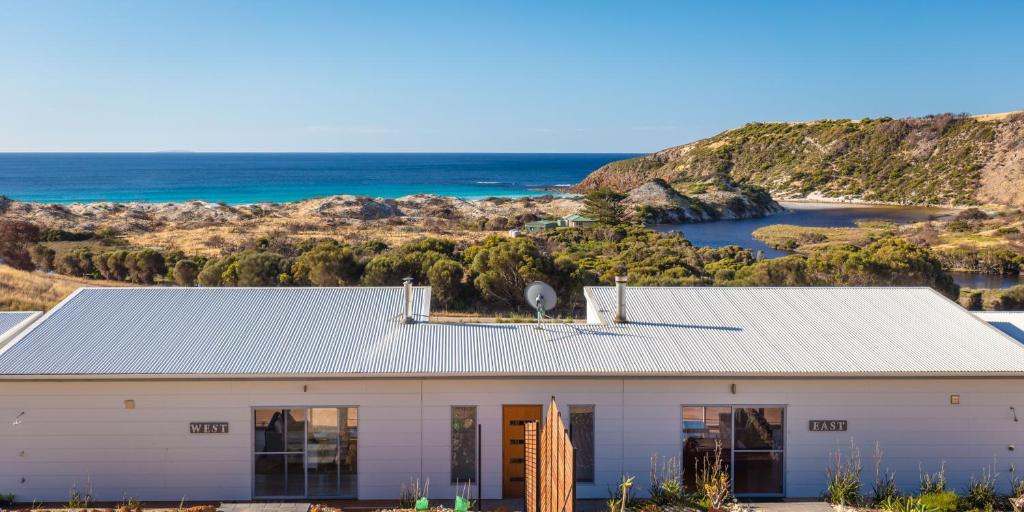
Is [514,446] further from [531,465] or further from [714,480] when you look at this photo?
[714,480]

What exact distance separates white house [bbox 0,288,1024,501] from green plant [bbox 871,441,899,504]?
0.12 m

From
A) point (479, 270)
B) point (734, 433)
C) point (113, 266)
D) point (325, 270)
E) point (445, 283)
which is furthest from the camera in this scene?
point (113, 266)

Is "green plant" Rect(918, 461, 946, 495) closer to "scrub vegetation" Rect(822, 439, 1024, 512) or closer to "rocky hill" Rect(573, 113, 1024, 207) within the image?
"scrub vegetation" Rect(822, 439, 1024, 512)

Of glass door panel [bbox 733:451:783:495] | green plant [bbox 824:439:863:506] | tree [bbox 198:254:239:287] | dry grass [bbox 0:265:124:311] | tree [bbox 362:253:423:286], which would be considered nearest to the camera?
green plant [bbox 824:439:863:506]

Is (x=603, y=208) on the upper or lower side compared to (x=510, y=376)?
upper

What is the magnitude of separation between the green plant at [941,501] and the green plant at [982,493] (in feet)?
1.65

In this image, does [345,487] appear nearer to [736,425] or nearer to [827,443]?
[736,425]

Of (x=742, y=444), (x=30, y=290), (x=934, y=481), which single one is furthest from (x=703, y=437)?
(x=30, y=290)

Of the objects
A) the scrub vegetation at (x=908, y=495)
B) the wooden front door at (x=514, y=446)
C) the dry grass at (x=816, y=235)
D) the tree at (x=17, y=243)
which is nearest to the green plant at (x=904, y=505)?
the scrub vegetation at (x=908, y=495)

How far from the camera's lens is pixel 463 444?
12570 millimetres

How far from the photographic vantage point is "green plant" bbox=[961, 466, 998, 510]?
1222 cm

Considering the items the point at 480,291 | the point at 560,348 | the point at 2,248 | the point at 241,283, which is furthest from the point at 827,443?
the point at 2,248

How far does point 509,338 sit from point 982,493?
25.0ft

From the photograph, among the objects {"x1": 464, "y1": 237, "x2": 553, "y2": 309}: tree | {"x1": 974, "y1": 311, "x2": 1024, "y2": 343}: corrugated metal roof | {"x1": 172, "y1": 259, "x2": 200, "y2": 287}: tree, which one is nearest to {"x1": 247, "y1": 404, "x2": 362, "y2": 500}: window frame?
{"x1": 974, "y1": 311, "x2": 1024, "y2": 343}: corrugated metal roof
